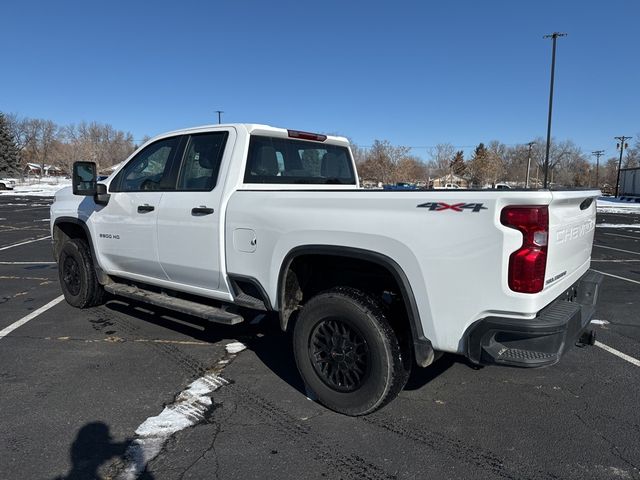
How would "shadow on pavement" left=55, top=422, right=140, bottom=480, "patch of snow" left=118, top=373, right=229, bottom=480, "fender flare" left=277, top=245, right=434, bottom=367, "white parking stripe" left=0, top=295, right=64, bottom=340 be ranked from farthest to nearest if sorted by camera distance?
"white parking stripe" left=0, top=295, right=64, bottom=340 < "fender flare" left=277, top=245, right=434, bottom=367 < "patch of snow" left=118, top=373, right=229, bottom=480 < "shadow on pavement" left=55, top=422, right=140, bottom=480

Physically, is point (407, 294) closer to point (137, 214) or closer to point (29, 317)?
point (137, 214)

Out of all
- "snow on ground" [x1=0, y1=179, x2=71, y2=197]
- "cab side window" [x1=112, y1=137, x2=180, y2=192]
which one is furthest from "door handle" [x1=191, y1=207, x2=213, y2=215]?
"snow on ground" [x1=0, y1=179, x2=71, y2=197]

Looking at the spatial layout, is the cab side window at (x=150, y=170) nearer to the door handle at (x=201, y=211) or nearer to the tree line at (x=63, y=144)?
the door handle at (x=201, y=211)

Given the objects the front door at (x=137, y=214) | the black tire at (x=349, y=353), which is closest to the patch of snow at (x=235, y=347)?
the front door at (x=137, y=214)

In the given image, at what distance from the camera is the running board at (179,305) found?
4.03 meters

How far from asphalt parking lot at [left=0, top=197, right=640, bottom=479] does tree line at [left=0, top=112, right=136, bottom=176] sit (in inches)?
3158

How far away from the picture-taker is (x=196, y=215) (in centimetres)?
414

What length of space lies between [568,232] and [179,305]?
127 inches

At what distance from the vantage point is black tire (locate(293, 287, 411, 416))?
10.4ft

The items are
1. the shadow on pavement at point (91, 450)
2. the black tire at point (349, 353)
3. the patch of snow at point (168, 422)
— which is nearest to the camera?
the shadow on pavement at point (91, 450)

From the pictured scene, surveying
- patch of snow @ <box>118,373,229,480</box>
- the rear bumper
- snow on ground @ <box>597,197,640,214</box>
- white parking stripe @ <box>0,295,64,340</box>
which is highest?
the rear bumper

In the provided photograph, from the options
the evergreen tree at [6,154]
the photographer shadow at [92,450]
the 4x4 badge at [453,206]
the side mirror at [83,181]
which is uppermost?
the evergreen tree at [6,154]

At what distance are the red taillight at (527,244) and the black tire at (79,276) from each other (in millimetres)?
4812

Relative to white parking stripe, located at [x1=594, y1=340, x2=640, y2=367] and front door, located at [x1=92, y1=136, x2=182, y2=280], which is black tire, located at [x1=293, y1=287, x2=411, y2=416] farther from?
white parking stripe, located at [x1=594, y1=340, x2=640, y2=367]
